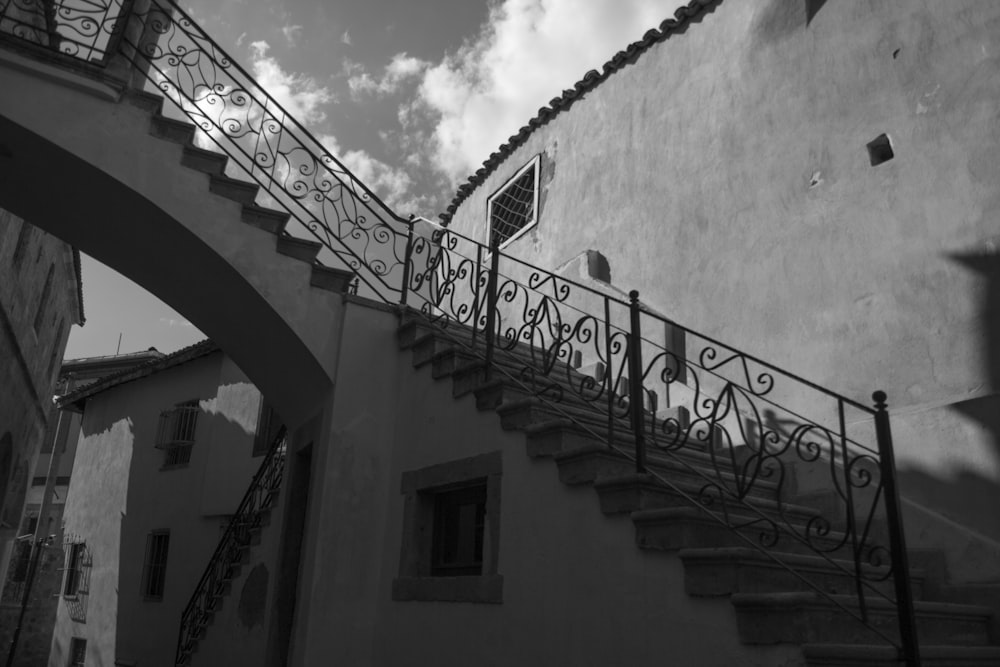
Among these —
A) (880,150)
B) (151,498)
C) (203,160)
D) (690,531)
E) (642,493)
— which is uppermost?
(880,150)

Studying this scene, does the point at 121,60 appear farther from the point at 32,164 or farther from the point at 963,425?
the point at 963,425

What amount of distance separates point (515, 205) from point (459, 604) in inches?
269

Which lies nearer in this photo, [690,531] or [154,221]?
[690,531]

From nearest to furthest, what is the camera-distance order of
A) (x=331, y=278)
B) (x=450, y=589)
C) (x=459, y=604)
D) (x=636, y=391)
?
(x=636, y=391) → (x=459, y=604) → (x=450, y=589) → (x=331, y=278)

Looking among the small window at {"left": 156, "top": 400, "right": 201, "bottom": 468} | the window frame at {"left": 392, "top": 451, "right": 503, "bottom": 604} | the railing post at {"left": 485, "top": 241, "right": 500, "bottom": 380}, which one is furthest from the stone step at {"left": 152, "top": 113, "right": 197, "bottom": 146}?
the small window at {"left": 156, "top": 400, "right": 201, "bottom": 468}

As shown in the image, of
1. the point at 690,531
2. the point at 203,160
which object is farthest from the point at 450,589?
the point at 203,160

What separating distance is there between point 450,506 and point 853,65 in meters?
4.75

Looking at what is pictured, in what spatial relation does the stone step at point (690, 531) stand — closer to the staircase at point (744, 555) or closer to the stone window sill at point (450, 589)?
the staircase at point (744, 555)

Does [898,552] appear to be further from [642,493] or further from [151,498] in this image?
[151,498]

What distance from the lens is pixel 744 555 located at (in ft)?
11.9

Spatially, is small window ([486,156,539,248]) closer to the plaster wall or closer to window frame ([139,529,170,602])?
the plaster wall

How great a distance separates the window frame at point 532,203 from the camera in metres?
10.5

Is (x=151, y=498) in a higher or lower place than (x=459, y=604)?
higher

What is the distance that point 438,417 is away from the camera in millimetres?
6211
